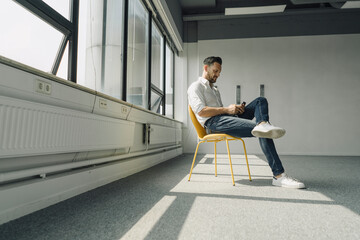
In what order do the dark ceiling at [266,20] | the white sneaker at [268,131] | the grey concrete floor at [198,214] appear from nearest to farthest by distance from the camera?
the grey concrete floor at [198,214] → the white sneaker at [268,131] → the dark ceiling at [266,20]

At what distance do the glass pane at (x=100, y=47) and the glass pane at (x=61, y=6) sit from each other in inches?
8.6

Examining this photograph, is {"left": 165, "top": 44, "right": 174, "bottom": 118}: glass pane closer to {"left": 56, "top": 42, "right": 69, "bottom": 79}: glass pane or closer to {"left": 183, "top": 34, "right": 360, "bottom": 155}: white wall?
{"left": 183, "top": 34, "right": 360, "bottom": 155}: white wall

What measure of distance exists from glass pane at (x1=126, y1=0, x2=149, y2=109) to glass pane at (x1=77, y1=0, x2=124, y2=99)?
0.33 metres

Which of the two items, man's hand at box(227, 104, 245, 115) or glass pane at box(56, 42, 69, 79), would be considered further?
man's hand at box(227, 104, 245, 115)

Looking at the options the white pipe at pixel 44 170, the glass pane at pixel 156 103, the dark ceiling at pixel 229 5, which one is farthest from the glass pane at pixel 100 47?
the dark ceiling at pixel 229 5

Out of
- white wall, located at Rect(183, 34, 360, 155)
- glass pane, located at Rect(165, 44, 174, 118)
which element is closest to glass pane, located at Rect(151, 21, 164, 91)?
glass pane, located at Rect(165, 44, 174, 118)

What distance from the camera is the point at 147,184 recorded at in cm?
208

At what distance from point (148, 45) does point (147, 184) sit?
2427 millimetres

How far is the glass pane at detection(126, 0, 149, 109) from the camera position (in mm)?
3270

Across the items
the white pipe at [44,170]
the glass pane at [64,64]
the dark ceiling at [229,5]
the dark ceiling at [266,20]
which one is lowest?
the white pipe at [44,170]

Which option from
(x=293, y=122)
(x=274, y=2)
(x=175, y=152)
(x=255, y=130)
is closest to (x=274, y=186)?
(x=255, y=130)

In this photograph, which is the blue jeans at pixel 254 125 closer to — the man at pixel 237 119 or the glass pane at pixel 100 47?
the man at pixel 237 119

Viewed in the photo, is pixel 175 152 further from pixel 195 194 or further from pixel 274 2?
pixel 274 2

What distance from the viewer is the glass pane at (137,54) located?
3270mm
